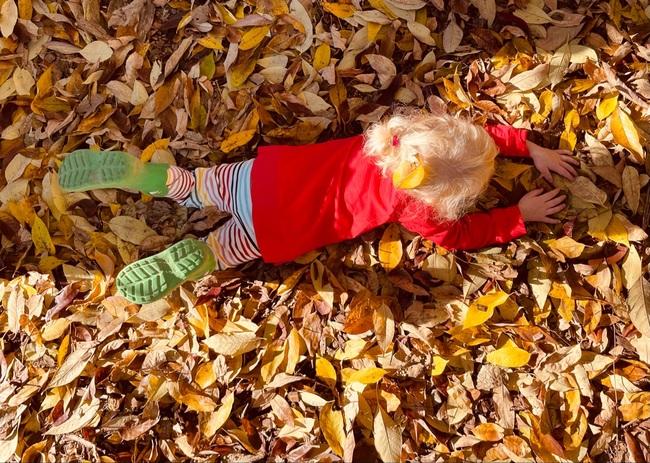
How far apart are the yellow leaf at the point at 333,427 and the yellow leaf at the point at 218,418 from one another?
0.75 feet

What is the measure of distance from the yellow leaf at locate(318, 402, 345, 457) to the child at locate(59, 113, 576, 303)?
1.30 feet

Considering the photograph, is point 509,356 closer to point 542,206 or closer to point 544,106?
point 542,206

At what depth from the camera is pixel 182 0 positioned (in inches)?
65.0

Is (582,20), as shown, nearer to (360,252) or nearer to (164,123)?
(360,252)

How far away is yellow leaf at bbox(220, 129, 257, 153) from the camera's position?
1.62 m

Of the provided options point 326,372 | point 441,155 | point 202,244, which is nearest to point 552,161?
point 441,155

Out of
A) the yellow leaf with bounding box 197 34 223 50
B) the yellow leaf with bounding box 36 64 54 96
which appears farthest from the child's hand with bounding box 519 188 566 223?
the yellow leaf with bounding box 36 64 54 96

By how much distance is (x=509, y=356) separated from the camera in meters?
1.46

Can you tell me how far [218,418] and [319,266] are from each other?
0.46 meters

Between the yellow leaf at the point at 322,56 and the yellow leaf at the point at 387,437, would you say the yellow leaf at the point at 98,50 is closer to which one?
the yellow leaf at the point at 322,56

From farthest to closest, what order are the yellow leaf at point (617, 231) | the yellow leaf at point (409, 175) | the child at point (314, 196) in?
the yellow leaf at point (617, 231), the child at point (314, 196), the yellow leaf at point (409, 175)

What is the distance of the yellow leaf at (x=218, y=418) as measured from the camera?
1.48 m

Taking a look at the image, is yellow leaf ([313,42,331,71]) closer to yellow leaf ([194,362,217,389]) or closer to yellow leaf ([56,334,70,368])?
yellow leaf ([194,362,217,389])

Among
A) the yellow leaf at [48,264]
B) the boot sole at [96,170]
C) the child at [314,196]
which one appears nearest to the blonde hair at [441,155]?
the child at [314,196]
